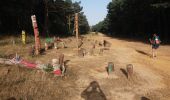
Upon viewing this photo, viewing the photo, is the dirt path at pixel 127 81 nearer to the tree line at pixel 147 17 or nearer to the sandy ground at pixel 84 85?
the sandy ground at pixel 84 85

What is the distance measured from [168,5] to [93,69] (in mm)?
22185

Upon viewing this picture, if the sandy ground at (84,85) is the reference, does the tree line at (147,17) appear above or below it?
above

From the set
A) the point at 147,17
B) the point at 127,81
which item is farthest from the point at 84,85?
the point at 147,17

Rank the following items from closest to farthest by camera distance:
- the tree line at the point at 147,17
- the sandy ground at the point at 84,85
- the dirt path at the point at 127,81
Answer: the sandy ground at the point at 84,85, the dirt path at the point at 127,81, the tree line at the point at 147,17

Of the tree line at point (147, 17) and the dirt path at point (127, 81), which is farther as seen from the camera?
the tree line at point (147, 17)

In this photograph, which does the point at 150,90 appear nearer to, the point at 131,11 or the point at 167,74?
the point at 167,74

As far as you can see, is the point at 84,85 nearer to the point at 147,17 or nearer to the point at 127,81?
the point at 127,81

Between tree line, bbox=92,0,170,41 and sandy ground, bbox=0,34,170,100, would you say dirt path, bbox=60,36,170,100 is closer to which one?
sandy ground, bbox=0,34,170,100

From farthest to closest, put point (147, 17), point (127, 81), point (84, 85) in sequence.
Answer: point (147, 17) < point (127, 81) < point (84, 85)

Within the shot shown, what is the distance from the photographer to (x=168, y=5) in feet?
107

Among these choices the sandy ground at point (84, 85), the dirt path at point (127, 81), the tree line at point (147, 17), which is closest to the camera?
the sandy ground at point (84, 85)

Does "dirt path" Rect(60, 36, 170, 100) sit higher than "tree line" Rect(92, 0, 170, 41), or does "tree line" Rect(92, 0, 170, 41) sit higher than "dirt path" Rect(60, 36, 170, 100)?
"tree line" Rect(92, 0, 170, 41)

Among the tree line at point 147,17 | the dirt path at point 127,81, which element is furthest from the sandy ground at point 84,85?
the tree line at point 147,17

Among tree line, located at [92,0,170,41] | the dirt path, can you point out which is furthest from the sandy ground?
tree line, located at [92,0,170,41]
